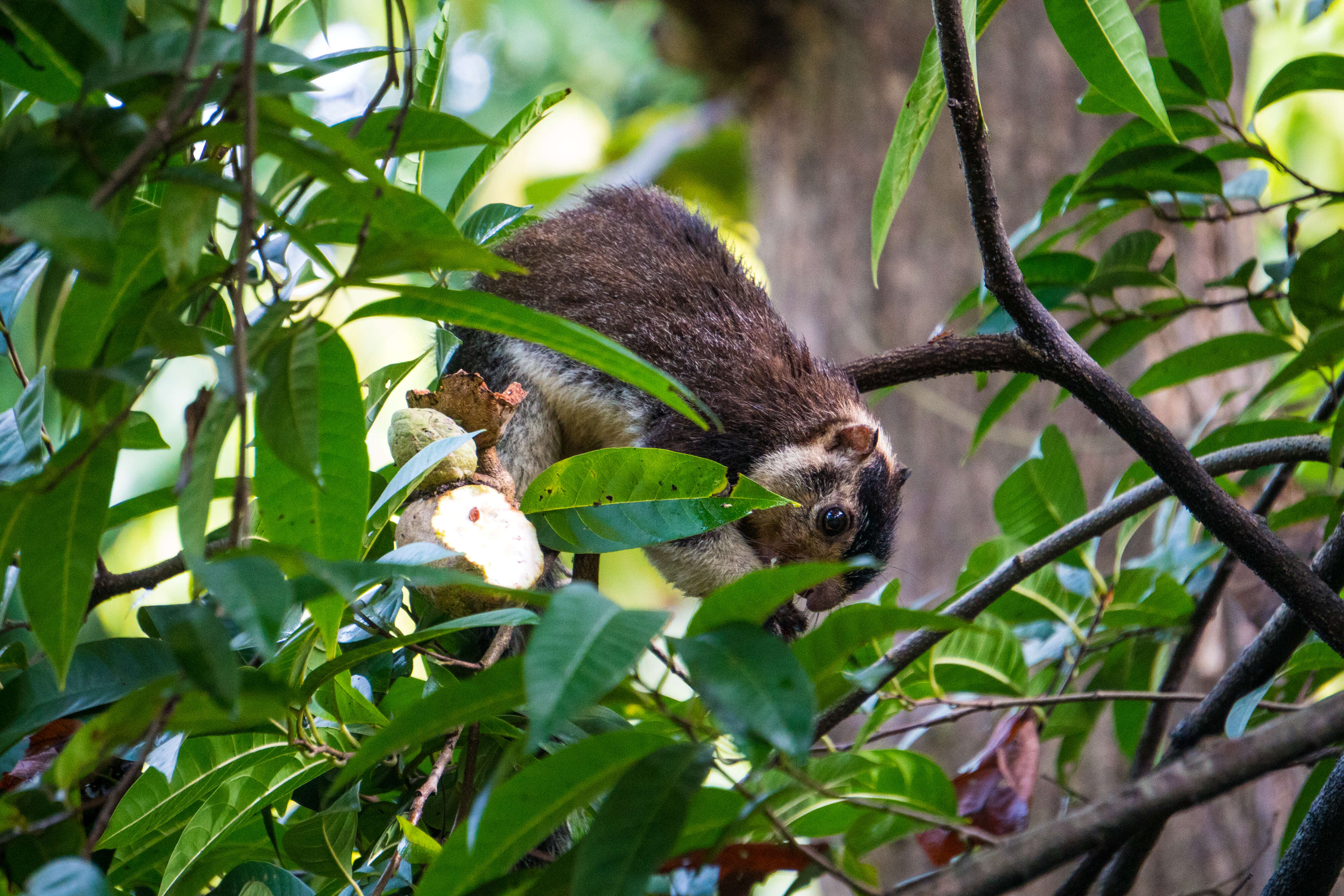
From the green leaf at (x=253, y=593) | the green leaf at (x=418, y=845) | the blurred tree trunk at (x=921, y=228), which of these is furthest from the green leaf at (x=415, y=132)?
the blurred tree trunk at (x=921, y=228)

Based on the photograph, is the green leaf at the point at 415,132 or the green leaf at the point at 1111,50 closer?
the green leaf at the point at 415,132

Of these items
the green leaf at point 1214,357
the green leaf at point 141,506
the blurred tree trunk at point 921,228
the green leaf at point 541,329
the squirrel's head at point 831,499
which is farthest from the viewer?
the blurred tree trunk at point 921,228

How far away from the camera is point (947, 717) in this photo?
4.73 feet

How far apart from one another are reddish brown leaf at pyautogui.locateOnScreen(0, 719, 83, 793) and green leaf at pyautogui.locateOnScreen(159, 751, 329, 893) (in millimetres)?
157

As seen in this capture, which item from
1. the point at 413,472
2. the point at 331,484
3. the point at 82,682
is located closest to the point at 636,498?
the point at 413,472

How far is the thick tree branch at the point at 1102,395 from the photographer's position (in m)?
1.06

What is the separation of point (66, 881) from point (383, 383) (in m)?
0.81

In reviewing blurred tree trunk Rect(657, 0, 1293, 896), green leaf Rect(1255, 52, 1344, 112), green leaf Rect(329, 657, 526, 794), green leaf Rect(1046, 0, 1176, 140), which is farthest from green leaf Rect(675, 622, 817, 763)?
blurred tree trunk Rect(657, 0, 1293, 896)

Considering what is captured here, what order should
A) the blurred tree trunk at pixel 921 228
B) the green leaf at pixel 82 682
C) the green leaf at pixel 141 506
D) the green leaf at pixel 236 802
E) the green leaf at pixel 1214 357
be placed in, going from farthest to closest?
the blurred tree trunk at pixel 921 228 < the green leaf at pixel 1214 357 < the green leaf at pixel 141 506 < the green leaf at pixel 236 802 < the green leaf at pixel 82 682

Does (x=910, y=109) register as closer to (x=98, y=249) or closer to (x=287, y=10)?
(x=287, y=10)

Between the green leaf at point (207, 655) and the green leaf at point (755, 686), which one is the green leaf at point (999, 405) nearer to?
the green leaf at point (755, 686)

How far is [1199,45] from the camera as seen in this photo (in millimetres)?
1438

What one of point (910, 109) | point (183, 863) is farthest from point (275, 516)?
point (910, 109)

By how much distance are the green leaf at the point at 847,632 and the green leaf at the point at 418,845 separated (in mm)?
433
